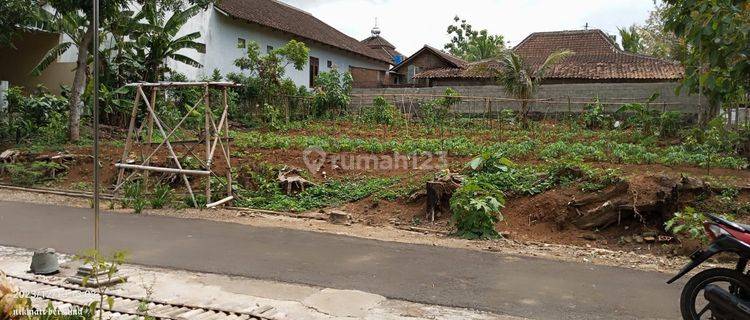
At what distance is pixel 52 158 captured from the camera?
542 inches

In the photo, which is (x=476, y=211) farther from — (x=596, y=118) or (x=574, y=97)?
(x=574, y=97)

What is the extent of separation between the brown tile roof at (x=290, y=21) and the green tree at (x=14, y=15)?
8301 mm

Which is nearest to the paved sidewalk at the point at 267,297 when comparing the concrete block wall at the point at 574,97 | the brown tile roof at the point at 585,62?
the concrete block wall at the point at 574,97

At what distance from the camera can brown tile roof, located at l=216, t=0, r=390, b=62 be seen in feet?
88.8

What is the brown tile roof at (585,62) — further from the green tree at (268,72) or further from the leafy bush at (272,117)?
the leafy bush at (272,117)

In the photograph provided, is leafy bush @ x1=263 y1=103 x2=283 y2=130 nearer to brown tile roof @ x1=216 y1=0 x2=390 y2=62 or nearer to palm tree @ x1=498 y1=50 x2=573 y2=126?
brown tile roof @ x1=216 y1=0 x2=390 y2=62

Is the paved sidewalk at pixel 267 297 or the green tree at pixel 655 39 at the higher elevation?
the green tree at pixel 655 39

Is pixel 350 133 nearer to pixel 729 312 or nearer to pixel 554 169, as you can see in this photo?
pixel 554 169

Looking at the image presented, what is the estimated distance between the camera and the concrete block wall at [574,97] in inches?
860

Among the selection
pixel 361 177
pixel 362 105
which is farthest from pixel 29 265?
pixel 362 105

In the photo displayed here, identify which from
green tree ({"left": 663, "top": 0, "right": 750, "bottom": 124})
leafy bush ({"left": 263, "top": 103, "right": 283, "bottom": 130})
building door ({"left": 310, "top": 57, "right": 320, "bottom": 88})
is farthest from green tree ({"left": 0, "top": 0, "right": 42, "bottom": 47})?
building door ({"left": 310, "top": 57, "right": 320, "bottom": 88})

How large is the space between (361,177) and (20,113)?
12033mm

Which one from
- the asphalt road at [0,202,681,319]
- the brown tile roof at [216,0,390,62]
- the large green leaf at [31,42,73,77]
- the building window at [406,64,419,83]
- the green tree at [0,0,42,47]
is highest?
the brown tile roof at [216,0,390,62]

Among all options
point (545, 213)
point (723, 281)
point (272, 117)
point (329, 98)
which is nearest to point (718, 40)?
point (723, 281)
